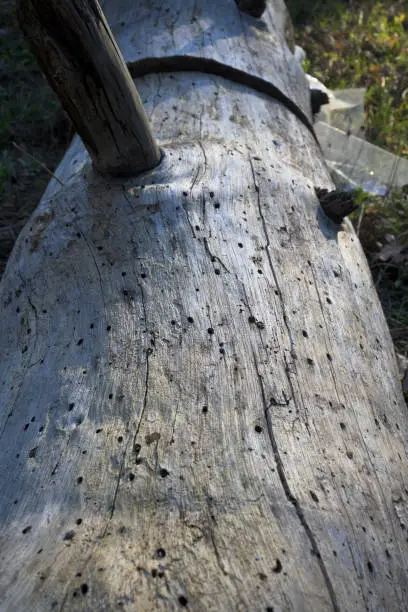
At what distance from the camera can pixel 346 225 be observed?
2367mm

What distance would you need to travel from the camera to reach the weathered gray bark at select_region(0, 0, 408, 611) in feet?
4.06

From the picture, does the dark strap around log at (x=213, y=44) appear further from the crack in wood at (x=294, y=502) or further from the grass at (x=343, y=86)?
the crack in wood at (x=294, y=502)

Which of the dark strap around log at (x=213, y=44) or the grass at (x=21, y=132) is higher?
the dark strap around log at (x=213, y=44)

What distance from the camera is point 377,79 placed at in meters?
4.96

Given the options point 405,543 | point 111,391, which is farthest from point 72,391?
point 405,543

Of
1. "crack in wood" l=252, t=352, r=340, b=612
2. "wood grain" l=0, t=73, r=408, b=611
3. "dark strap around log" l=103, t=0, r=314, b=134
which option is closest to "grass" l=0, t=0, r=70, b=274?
"dark strap around log" l=103, t=0, r=314, b=134

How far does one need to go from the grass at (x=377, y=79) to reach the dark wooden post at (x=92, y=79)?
66.2 inches

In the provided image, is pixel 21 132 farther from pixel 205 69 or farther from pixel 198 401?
pixel 198 401

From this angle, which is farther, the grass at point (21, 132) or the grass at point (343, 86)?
the grass at point (21, 132)

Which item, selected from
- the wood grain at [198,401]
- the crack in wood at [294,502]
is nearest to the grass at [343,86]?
the wood grain at [198,401]

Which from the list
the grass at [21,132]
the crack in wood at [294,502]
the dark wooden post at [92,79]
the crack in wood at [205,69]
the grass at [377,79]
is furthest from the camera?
the grass at [21,132]

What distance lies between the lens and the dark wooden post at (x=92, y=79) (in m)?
1.86

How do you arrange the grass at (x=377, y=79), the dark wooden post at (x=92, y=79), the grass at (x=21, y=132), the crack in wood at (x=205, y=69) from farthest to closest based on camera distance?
the grass at (x=21, y=132), the grass at (x=377, y=79), the crack in wood at (x=205, y=69), the dark wooden post at (x=92, y=79)

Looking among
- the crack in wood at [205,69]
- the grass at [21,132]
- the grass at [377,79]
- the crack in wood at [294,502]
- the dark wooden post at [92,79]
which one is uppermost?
the dark wooden post at [92,79]
